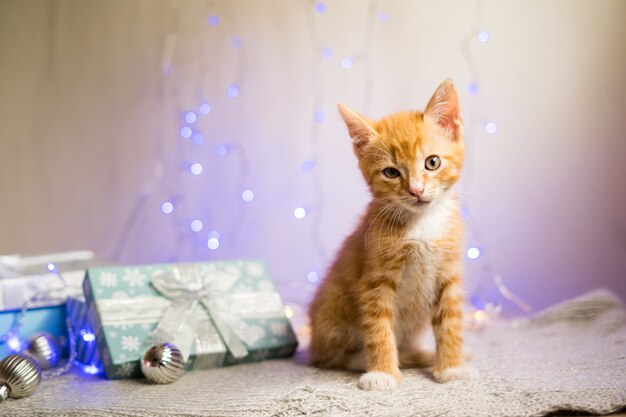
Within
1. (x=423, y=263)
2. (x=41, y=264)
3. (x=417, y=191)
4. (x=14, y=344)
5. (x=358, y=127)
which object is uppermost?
(x=358, y=127)

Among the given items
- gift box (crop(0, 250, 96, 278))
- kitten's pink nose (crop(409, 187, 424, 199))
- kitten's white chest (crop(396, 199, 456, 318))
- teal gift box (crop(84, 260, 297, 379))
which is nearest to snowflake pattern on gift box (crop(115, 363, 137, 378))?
teal gift box (crop(84, 260, 297, 379))

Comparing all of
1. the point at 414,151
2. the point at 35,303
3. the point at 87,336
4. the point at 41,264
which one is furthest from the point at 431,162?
the point at 41,264

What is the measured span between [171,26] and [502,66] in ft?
4.25

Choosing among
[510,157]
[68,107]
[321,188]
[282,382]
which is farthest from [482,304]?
[68,107]

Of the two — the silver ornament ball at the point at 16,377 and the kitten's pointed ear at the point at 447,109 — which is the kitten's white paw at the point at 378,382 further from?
the silver ornament ball at the point at 16,377

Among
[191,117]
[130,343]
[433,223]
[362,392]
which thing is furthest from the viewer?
[191,117]

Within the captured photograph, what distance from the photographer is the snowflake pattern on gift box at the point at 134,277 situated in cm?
145

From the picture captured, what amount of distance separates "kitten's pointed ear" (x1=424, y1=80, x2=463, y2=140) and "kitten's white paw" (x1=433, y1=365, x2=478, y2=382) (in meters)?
0.46

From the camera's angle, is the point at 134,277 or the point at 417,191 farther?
the point at 134,277

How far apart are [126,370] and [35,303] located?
1.29 ft

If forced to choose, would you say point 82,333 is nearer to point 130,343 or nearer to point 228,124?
point 130,343

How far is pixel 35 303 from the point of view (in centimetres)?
156

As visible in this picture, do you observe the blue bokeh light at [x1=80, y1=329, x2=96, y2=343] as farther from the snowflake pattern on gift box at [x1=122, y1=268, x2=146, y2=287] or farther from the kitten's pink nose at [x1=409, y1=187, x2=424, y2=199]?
the kitten's pink nose at [x1=409, y1=187, x2=424, y2=199]

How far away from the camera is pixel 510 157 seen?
225 centimetres
